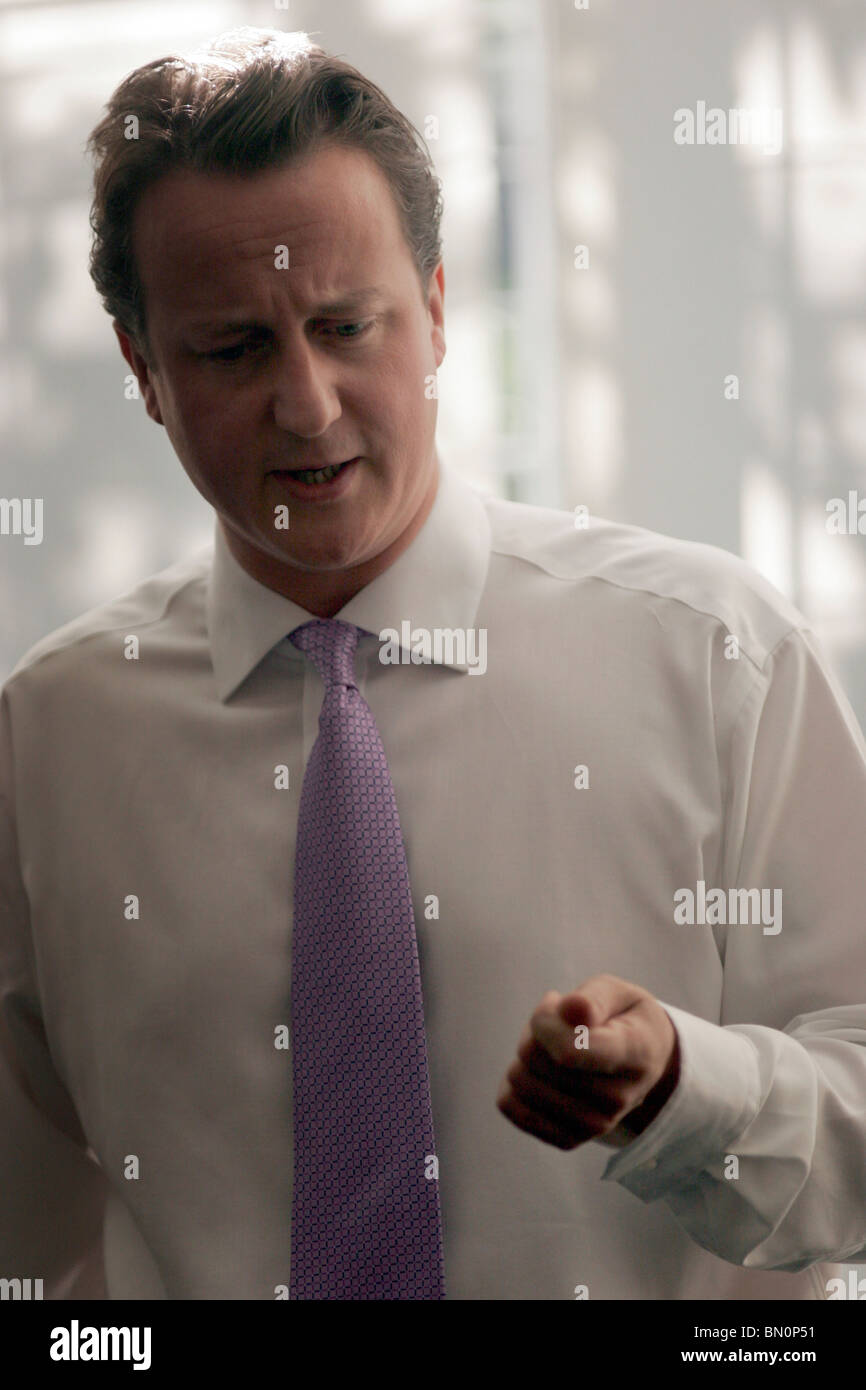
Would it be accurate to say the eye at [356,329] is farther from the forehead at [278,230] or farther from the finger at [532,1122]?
the finger at [532,1122]

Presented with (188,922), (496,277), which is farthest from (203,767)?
(496,277)

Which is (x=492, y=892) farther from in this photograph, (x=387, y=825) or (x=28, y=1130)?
(x=28, y=1130)

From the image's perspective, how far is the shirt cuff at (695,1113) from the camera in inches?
35.4

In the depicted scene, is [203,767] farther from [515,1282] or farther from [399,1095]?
[515,1282]

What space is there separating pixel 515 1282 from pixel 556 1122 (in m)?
0.30

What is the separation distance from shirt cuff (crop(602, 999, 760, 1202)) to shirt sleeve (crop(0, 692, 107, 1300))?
58 centimetres

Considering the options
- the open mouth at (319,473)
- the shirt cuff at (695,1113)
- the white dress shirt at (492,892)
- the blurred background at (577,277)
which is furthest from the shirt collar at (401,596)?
the blurred background at (577,277)

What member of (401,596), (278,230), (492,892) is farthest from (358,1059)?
(278,230)

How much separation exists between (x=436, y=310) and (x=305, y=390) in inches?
8.7

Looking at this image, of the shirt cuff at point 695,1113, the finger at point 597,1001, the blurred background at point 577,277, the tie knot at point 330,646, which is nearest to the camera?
the finger at point 597,1001

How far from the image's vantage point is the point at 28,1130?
1271mm

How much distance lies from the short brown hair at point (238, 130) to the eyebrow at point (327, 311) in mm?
95

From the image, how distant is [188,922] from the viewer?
1.16m

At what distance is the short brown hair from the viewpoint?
1076 millimetres
